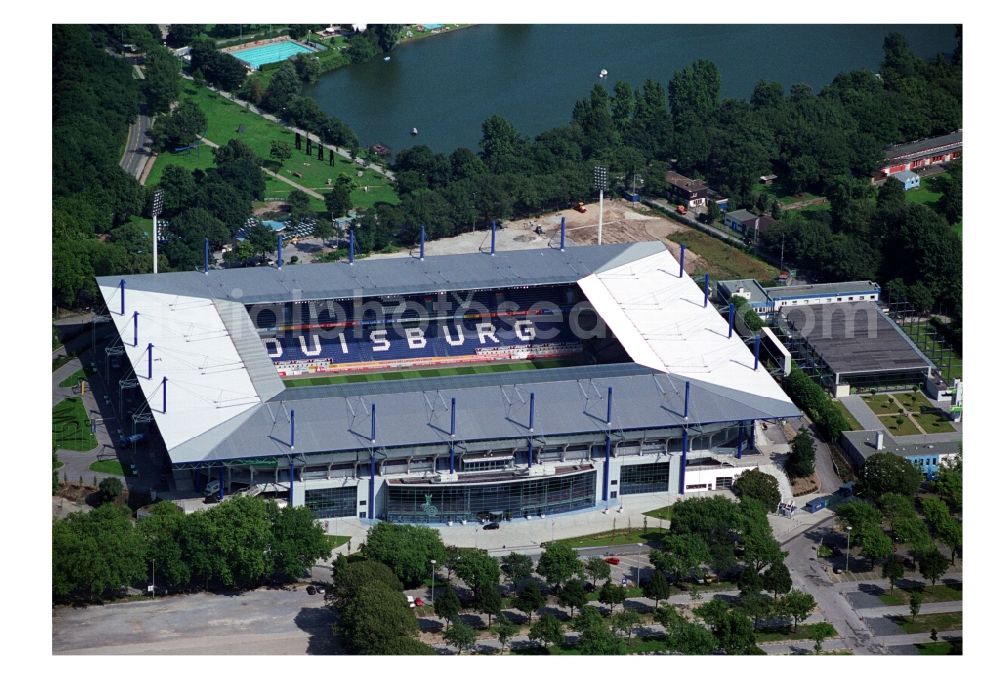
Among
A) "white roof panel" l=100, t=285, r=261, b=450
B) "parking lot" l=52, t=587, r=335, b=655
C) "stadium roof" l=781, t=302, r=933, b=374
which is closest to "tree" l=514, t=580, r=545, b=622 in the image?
"parking lot" l=52, t=587, r=335, b=655

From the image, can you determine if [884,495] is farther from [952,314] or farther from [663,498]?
[952,314]

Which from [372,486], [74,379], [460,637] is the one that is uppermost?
[74,379]

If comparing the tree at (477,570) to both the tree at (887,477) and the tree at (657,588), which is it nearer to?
the tree at (657,588)

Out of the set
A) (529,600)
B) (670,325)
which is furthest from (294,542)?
(670,325)

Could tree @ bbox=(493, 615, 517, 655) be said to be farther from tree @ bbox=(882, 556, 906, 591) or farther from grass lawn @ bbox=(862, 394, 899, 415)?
grass lawn @ bbox=(862, 394, 899, 415)

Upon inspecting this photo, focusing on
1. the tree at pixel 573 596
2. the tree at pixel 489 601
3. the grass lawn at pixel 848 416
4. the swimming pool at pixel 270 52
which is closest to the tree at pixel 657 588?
the tree at pixel 573 596

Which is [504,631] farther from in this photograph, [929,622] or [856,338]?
[856,338]

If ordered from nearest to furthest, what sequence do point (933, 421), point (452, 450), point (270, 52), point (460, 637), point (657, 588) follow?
point (460, 637) → point (657, 588) → point (452, 450) → point (933, 421) → point (270, 52)

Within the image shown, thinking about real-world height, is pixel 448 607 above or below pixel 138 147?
below
